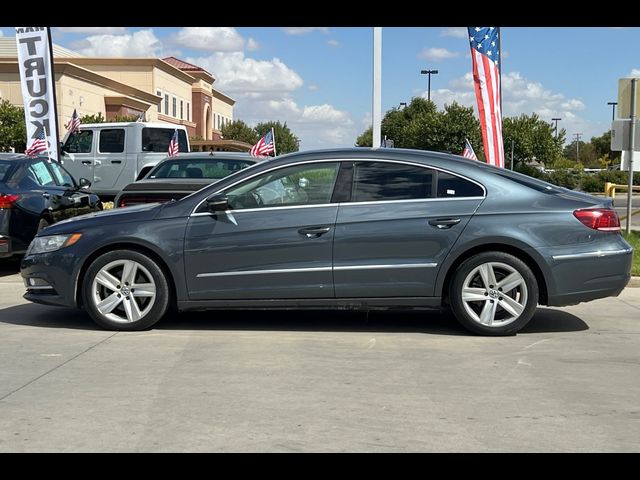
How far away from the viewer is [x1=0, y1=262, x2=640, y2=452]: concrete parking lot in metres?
4.36

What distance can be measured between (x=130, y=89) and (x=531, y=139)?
31103mm

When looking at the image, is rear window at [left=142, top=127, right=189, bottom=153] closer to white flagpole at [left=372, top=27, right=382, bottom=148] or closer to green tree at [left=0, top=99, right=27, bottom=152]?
white flagpole at [left=372, top=27, right=382, bottom=148]

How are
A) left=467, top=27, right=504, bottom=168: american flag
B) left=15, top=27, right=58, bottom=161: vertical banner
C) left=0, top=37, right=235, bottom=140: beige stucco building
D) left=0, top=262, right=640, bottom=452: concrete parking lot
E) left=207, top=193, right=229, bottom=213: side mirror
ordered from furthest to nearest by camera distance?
left=0, top=37, right=235, bottom=140: beige stucco building < left=15, top=27, right=58, bottom=161: vertical banner < left=467, top=27, right=504, bottom=168: american flag < left=207, top=193, right=229, bottom=213: side mirror < left=0, top=262, right=640, bottom=452: concrete parking lot

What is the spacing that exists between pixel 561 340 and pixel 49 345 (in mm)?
4332

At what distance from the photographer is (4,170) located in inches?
428

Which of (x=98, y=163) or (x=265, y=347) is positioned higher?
(x=98, y=163)

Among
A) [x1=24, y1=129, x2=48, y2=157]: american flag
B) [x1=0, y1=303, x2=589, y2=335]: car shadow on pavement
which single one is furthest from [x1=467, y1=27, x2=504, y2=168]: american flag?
[x1=24, y1=129, x2=48, y2=157]: american flag

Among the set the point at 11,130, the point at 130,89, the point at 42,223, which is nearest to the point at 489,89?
the point at 42,223

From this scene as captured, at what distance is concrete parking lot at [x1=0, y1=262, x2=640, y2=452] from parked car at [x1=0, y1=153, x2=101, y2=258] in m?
2.68

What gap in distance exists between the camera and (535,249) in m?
6.82

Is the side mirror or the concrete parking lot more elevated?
the side mirror
